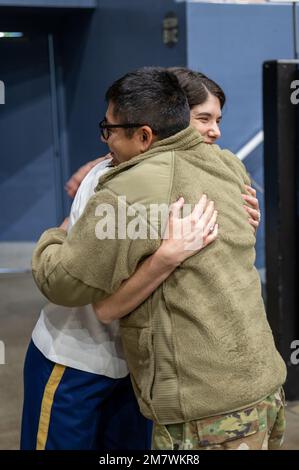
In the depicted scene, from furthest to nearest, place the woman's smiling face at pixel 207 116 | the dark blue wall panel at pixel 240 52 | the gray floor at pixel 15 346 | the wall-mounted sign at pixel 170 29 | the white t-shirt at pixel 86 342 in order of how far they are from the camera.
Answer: the wall-mounted sign at pixel 170 29 < the dark blue wall panel at pixel 240 52 < the gray floor at pixel 15 346 < the woman's smiling face at pixel 207 116 < the white t-shirt at pixel 86 342

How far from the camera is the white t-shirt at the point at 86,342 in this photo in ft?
6.12

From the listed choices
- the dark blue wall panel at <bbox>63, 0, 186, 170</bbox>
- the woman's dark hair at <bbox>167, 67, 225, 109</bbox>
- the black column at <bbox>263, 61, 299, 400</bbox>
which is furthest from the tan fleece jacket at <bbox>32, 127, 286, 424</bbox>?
the dark blue wall panel at <bbox>63, 0, 186, 170</bbox>

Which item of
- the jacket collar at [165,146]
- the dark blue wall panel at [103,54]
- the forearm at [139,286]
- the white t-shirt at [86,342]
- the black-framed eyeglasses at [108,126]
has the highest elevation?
the dark blue wall panel at [103,54]

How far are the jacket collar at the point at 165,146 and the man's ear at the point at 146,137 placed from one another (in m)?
0.01

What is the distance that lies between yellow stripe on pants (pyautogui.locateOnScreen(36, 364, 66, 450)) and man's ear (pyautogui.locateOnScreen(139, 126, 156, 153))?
1.93ft

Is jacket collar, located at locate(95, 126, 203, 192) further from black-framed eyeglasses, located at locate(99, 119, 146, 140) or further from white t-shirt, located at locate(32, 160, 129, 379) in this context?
white t-shirt, located at locate(32, 160, 129, 379)

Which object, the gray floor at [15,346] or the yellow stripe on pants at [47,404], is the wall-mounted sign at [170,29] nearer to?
the gray floor at [15,346]

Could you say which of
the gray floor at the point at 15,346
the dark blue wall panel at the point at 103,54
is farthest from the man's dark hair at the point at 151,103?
the dark blue wall panel at the point at 103,54

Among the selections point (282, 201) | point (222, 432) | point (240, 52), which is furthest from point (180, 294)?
point (240, 52)

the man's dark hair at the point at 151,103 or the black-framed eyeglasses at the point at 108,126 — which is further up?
the man's dark hair at the point at 151,103

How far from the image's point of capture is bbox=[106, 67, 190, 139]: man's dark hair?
1625 millimetres

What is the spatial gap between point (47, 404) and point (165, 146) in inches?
28.2

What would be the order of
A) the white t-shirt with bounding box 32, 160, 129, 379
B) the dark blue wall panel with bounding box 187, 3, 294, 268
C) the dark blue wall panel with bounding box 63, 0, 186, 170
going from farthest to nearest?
the dark blue wall panel with bounding box 63, 0, 186, 170, the dark blue wall panel with bounding box 187, 3, 294, 268, the white t-shirt with bounding box 32, 160, 129, 379

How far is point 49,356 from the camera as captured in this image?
6.21 feet
